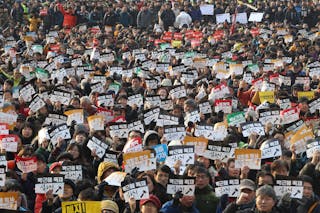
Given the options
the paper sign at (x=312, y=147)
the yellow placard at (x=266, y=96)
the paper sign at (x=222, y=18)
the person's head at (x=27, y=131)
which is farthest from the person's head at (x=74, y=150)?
the paper sign at (x=222, y=18)

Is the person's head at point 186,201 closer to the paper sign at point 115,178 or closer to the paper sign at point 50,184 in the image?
the paper sign at point 115,178

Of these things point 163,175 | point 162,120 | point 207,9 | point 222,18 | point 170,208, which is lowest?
point 170,208

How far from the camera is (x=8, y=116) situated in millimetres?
15672

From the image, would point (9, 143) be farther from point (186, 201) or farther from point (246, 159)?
point (186, 201)

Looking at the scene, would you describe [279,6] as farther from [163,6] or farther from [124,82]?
[124,82]

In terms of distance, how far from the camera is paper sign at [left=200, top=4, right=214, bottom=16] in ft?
124

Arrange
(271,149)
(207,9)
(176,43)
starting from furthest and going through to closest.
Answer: (207,9) < (176,43) < (271,149)

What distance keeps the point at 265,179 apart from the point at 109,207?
2027 mm

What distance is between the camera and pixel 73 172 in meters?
11.9

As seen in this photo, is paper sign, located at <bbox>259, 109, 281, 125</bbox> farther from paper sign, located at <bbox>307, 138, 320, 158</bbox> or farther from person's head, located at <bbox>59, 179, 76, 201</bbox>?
person's head, located at <bbox>59, 179, 76, 201</bbox>

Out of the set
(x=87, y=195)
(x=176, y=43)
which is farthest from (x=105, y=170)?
(x=176, y=43)

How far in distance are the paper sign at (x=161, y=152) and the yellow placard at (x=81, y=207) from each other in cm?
298

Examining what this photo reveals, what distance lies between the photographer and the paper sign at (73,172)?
39.0 ft

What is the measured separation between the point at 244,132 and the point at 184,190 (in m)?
4.55
